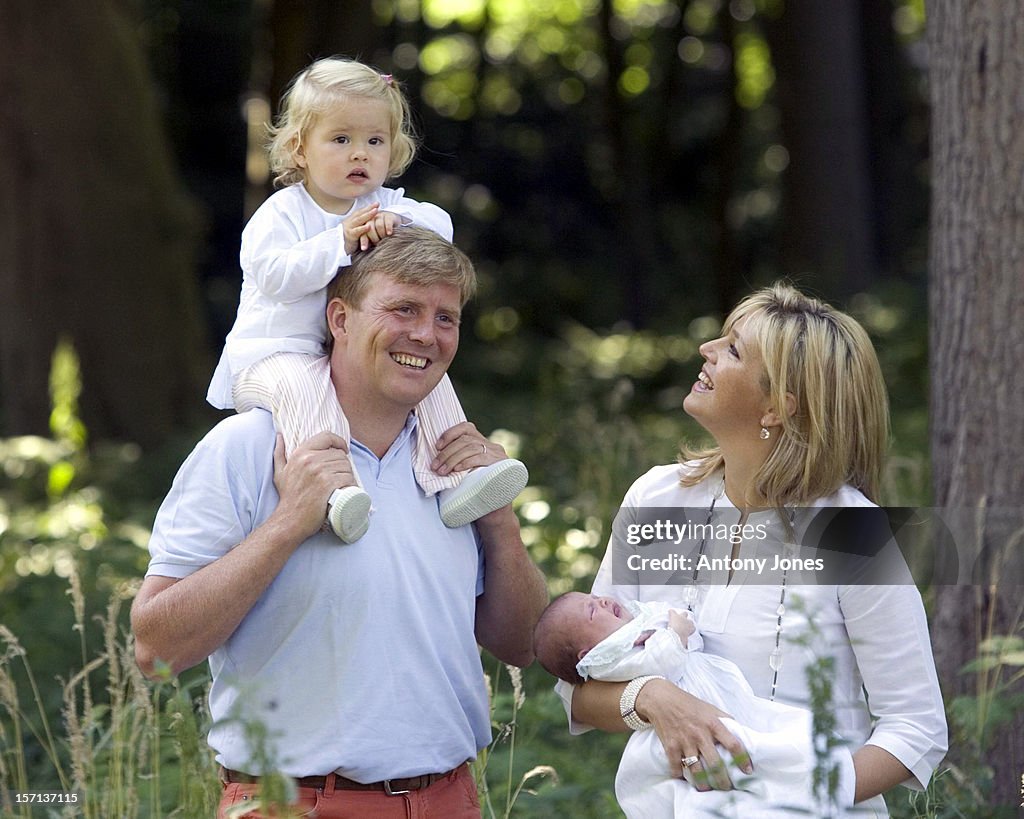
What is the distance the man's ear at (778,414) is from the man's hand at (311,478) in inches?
36.1

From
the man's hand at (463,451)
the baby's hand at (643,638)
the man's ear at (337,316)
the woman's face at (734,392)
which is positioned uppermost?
the man's ear at (337,316)

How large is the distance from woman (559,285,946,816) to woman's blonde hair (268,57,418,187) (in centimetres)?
93

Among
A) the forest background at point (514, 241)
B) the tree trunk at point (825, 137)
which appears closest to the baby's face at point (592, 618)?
the forest background at point (514, 241)

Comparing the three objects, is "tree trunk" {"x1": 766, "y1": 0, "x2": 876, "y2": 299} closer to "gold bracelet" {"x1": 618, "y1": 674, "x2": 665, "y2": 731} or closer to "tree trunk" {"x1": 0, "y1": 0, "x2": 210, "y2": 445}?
"tree trunk" {"x1": 0, "y1": 0, "x2": 210, "y2": 445}

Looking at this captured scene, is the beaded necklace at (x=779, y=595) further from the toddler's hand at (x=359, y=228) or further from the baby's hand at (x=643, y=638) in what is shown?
the toddler's hand at (x=359, y=228)

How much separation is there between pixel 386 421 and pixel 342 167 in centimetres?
62

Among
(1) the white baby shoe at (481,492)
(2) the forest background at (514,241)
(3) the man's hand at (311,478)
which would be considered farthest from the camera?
(2) the forest background at (514,241)

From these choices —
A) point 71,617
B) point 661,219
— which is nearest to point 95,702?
point 71,617

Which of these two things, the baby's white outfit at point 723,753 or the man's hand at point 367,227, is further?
the man's hand at point 367,227

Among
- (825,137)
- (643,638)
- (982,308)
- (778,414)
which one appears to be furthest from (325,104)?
(825,137)

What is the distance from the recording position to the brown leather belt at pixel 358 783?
3.01 m

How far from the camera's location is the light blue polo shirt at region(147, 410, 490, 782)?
9.90 ft

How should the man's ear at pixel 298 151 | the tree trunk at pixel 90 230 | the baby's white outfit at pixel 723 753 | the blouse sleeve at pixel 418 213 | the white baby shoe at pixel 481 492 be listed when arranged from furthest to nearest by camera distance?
the tree trunk at pixel 90 230
the man's ear at pixel 298 151
the blouse sleeve at pixel 418 213
the white baby shoe at pixel 481 492
the baby's white outfit at pixel 723 753

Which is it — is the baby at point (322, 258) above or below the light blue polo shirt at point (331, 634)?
above
